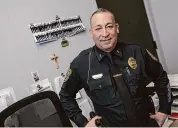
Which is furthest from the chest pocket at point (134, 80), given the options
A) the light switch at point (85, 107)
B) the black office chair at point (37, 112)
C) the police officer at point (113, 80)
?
the light switch at point (85, 107)

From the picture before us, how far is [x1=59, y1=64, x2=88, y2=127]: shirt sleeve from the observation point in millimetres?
1401

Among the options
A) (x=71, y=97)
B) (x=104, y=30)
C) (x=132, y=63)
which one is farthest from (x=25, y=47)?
(x=132, y=63)

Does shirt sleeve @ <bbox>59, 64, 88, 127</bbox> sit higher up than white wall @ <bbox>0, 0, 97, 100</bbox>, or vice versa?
white wall @ <bbox>0, 0, 97, 100</bbox>

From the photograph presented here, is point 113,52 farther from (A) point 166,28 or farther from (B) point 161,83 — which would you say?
(A) point 166,28

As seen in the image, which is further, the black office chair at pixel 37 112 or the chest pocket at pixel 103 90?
the chest pocket at pixel 103 90

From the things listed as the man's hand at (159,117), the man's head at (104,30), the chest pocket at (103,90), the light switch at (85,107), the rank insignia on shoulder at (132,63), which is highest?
the man's head at (104,30)

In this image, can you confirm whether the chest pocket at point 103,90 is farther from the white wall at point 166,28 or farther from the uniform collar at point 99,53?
the white wall at point 166,28

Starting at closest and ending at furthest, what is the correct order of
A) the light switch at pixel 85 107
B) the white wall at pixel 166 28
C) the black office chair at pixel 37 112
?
1. the black office chair at pixel 37 112
2. the light switch at pixel 85 107
3. the white wall at pixel 166 28

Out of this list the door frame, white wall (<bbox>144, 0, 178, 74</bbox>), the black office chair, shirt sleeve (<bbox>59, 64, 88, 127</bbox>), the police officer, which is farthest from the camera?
the door frame

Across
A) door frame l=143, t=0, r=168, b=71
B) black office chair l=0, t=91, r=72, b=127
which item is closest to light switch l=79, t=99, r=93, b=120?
black office chair l=0, t=91, r=72, b=127

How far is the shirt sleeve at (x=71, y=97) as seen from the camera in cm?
140

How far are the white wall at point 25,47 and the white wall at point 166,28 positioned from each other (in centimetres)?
79

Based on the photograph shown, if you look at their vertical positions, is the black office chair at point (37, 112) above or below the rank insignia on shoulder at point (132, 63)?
below

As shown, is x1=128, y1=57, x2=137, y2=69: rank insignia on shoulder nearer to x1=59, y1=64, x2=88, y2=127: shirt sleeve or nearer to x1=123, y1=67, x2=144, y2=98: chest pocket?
x1=123, y1=67, x2=144, y2=98: chest pocket
